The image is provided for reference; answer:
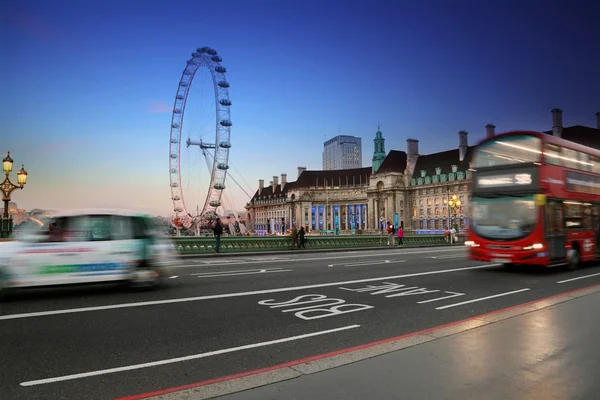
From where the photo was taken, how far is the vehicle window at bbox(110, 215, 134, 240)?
10164 millimetres

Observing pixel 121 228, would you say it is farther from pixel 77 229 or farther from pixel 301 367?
pixel 301 367

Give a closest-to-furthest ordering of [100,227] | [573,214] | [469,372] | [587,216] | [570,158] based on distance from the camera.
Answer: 1. [469,372]
2. [100,227]
3. [570,158]
4. [573,214]
5. [587,216]

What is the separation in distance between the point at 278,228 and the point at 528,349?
6964 inches

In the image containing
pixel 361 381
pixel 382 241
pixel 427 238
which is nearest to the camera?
pixel 361 381

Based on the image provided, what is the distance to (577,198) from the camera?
52.1 ft

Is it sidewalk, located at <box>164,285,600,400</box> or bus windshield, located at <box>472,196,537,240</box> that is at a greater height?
bus windshield, located at <box>472,196,537,240</box>

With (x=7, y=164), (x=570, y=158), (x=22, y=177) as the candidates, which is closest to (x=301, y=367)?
(x=570, y=158)

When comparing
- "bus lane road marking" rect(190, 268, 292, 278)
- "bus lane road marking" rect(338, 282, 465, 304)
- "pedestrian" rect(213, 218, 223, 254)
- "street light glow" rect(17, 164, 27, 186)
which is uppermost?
"street light glow" rect(17, 164, 27, 186)

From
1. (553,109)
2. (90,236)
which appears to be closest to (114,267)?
(90,236)

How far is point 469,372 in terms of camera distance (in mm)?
4629

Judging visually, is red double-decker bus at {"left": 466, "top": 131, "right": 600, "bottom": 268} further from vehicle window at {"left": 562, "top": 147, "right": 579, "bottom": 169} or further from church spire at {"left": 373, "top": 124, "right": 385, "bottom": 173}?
church spire at {"left": 373, "top": 124, "right": 385, "bottom": 173}

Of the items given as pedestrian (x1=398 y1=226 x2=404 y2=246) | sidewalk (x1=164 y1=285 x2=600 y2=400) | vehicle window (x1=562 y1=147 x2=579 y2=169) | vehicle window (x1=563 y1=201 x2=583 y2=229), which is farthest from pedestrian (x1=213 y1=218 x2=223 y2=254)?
sidewalk (x1=164 y1=285 x2=600 y2=400)

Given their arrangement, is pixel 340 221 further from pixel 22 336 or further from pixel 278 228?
pixel 22 336

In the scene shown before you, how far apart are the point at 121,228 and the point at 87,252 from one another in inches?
36.0
